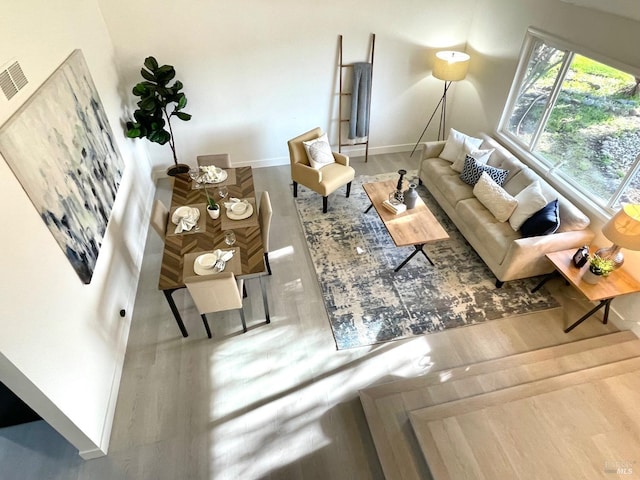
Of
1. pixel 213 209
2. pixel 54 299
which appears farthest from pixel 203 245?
pixel 54 299

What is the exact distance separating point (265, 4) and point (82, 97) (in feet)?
7.89

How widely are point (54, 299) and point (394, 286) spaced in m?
2.86

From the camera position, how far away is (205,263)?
2920 millimetres

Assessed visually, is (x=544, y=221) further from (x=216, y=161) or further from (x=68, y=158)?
(x=68, y=158)

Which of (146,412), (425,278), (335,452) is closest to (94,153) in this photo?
(146,412)

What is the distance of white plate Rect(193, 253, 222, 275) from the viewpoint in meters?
2.87

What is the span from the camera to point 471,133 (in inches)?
208

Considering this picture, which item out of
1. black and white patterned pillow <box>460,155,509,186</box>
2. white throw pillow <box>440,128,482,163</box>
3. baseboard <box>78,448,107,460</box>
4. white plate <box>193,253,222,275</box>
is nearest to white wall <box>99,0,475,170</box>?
white throw pillow <box>440,128,482,163</box>

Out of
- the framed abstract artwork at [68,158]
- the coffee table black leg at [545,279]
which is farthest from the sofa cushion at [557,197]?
the framed abstract artwork at [68,158]

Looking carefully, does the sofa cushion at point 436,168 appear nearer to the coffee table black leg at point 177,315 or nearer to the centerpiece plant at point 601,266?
the centerpiece plant at point 601,266

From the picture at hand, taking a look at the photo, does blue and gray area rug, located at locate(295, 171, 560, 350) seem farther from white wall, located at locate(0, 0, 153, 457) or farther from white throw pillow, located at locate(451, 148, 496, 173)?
white wall, located at locate(0, 0, 153, 457)

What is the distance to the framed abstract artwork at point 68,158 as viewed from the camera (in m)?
2.18

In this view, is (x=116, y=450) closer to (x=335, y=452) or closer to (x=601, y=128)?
(x=335, y=452)

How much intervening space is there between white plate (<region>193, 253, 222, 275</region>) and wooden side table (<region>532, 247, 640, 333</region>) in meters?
3.04
